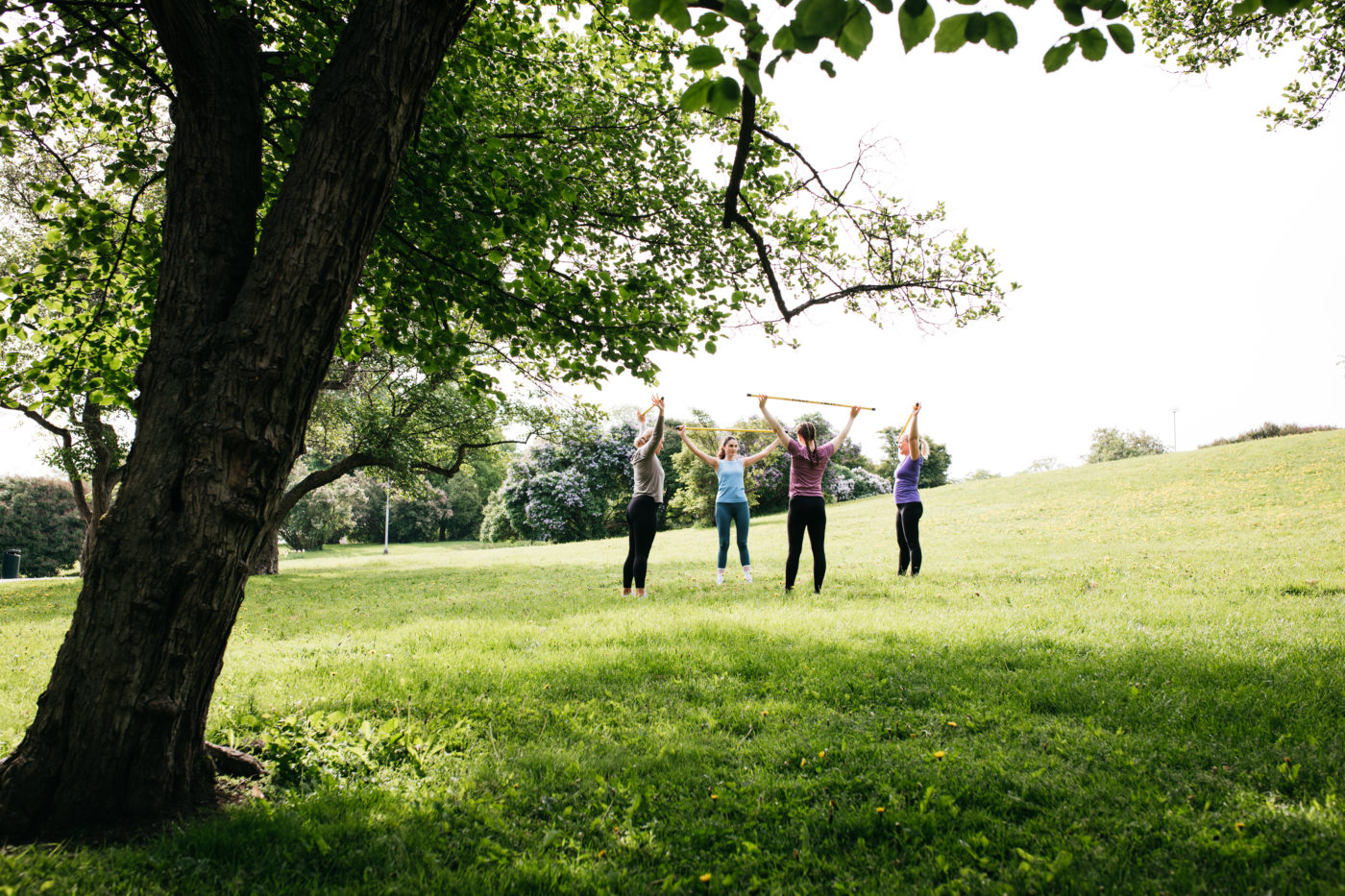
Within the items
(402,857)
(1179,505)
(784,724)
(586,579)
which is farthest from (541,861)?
(1179,505)

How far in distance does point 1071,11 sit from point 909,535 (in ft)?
26.0

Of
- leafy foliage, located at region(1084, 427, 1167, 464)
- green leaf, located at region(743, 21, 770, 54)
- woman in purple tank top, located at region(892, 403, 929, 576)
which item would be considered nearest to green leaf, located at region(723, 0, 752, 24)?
green leaf, located at region(743, 21, 770, 54)

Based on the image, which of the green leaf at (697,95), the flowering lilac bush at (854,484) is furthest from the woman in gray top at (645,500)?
the flowering lilac bush at (854,484)

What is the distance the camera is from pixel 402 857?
260 cm

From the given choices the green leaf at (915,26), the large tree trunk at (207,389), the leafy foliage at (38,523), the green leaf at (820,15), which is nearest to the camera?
the green leaf at (820,15)

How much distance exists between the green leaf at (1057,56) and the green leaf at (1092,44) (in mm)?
55

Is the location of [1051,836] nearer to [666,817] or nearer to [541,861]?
[666,817]

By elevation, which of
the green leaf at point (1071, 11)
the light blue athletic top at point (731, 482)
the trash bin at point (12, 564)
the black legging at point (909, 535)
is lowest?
the trash bin at point (12, 564)

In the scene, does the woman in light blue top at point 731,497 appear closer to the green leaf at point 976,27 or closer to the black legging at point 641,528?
the black legging at point 641,528

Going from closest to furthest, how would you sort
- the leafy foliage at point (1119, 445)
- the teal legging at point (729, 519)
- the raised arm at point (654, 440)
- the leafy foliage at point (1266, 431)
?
the raised arm at point (654, 440)
the teal legging at point (729, 519)
the leafy foliage at point (1266, 431)
the leafy foliage at point (1119, 445)

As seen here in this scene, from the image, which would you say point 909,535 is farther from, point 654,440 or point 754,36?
point 754,36

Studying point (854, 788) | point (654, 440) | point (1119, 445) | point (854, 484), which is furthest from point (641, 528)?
point (1119, 445)

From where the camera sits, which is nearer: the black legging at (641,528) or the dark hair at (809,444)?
the dark hair at (809,444)

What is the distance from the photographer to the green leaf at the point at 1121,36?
8.16ft
